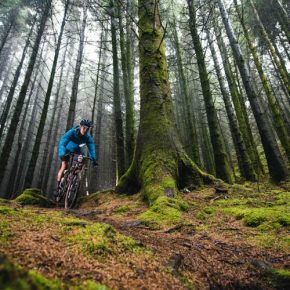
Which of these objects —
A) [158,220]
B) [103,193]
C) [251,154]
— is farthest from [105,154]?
[158,220]

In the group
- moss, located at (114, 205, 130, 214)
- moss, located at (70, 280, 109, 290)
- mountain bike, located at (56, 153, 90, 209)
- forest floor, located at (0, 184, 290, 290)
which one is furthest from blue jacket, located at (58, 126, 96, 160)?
moss, located at (70, 280, 109, 290)

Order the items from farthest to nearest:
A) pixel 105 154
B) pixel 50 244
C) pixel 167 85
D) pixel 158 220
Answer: pixel 105 154, pixel 167 85, pixel 158 220, pixel 50 244

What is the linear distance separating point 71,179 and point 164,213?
121 inches

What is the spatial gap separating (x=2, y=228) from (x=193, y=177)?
422cm

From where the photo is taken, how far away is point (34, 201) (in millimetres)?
6316

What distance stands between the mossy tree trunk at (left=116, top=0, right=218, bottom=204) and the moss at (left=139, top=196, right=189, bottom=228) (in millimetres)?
342

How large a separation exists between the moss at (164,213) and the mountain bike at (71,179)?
2.68m

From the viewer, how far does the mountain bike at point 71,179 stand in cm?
573

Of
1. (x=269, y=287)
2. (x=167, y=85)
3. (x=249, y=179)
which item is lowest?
(x=269, y=287)

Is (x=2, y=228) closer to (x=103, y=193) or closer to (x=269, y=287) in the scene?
(x=269, y=287)

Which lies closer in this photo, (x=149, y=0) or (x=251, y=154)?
(x=149, y=0)

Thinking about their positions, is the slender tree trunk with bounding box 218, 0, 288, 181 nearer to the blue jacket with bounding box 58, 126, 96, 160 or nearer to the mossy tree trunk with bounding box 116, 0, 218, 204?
the mossy tree trunk with bounding box 116, 0, 218, 204

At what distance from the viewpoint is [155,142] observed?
5.19 meters

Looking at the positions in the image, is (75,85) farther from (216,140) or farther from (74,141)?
(216,140)
